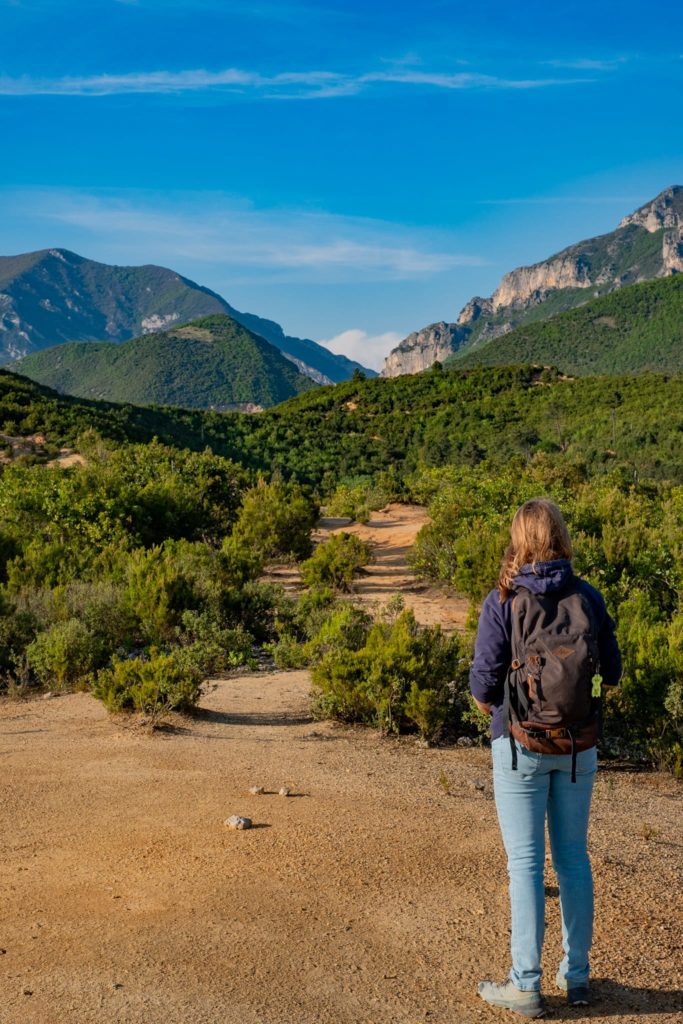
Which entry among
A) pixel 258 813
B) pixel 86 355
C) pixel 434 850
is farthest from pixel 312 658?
pixel 86 355

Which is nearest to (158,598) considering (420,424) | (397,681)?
(397,681)

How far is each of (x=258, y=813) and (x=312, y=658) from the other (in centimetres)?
374

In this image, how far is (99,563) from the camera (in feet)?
41.5

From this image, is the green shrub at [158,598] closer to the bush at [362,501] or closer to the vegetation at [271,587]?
the vegetation at [271,587]

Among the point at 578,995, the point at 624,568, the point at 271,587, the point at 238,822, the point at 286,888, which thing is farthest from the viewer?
the point at 624,568

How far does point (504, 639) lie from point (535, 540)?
1.13ft

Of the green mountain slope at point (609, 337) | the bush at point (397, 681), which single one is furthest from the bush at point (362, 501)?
the green mountain slope at point (609, 337)

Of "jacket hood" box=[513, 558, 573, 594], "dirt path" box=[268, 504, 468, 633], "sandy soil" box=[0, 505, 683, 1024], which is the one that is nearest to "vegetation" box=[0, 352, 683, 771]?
"dirt path" box=[268, 504, 468, 633]

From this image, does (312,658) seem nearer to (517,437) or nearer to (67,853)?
(67,853)

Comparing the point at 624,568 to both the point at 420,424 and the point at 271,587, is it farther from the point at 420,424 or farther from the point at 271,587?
the point at 420,424

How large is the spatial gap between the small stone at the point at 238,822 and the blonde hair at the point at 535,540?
2375mm

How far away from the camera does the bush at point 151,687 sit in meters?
7.16

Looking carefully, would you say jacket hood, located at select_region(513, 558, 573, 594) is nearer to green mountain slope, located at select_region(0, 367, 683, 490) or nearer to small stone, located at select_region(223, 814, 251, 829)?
small stone, located at select_region(223, 814, 251, 829)

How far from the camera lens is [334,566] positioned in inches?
567
